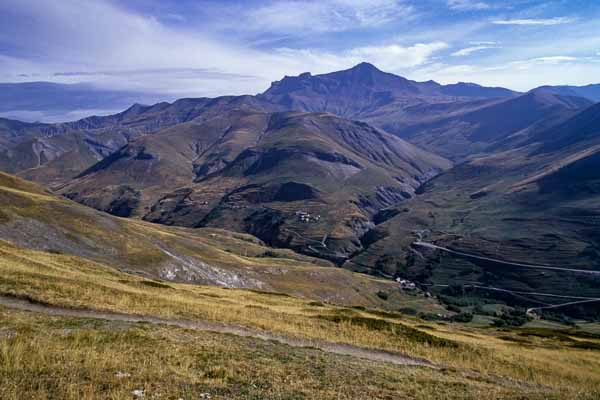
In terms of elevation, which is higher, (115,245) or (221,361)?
(221,361)

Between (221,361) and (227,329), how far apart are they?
38.1ft

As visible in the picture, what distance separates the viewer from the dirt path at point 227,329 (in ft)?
91.5

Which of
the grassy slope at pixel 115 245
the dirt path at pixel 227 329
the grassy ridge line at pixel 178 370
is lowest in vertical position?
the grassy slope at pixel 115 245

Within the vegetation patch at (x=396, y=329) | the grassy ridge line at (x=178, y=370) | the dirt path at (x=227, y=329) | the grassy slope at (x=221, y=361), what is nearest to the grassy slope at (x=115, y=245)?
the grassy slope at (x=221, y=361)

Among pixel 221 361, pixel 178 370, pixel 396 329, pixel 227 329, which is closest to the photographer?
pixel 178 370

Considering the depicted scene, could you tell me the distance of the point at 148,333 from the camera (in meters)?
23.1

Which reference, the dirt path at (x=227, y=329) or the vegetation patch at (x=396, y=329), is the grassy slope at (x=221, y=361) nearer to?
the vegetation patch at (x=396, y=329)

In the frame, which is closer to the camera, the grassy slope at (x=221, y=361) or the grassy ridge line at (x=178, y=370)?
the grassy ridge line at (x=178, y=370)

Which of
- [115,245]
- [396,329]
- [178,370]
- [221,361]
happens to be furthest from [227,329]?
[115,245]

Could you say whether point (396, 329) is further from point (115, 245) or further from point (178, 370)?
point (115, 245)

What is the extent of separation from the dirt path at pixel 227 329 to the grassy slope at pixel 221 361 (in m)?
1.01

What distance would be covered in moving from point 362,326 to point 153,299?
730 inches

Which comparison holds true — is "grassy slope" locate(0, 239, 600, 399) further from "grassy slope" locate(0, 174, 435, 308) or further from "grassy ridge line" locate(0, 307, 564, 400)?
"grassy slope" locate(0, 174, 435, 308)

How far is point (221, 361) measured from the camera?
19234mm
